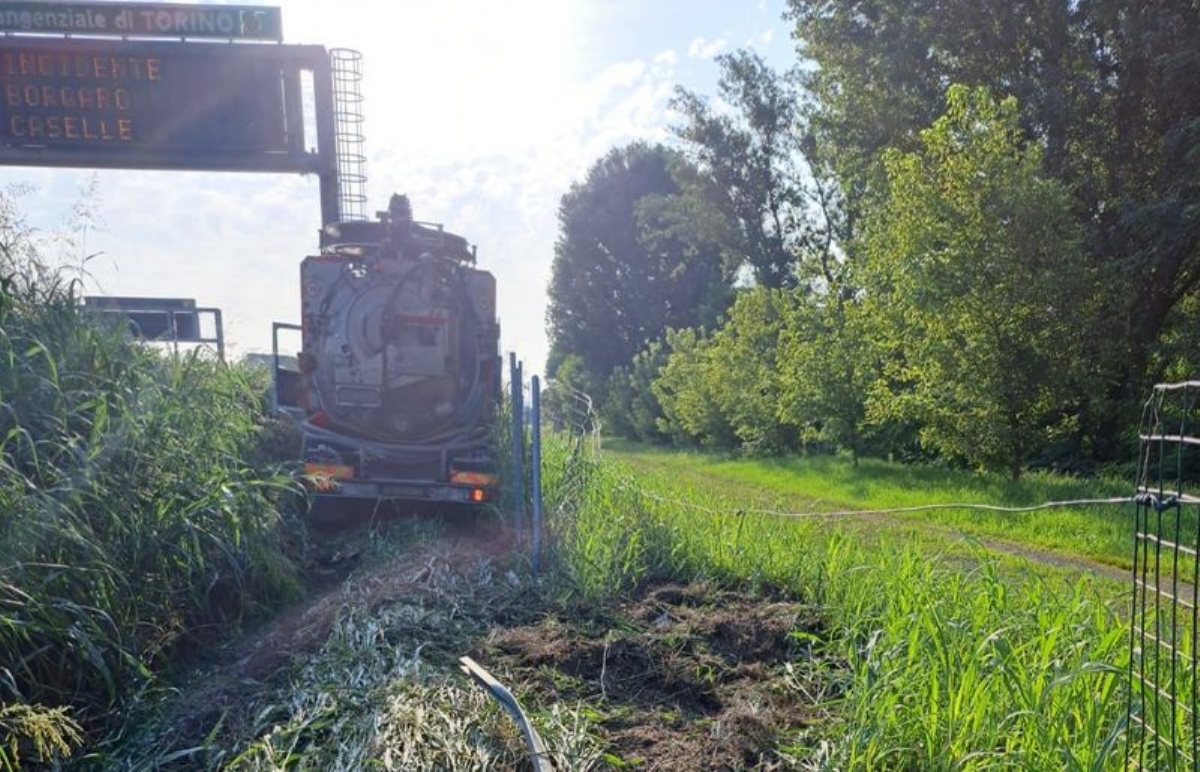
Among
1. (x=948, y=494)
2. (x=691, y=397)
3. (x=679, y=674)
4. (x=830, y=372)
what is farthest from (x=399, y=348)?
(x=691, y=397)

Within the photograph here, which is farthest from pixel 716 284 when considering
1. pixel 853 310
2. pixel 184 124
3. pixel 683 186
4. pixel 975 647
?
pixel 975 647

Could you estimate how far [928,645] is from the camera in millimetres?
2584

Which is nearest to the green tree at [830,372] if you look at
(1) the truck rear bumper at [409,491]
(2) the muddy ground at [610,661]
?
(1) the truck rear bumper at [409,491]

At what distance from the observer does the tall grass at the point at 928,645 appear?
208 centimetres

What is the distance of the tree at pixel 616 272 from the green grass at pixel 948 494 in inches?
790

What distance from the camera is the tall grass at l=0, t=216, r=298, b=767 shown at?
2.54m

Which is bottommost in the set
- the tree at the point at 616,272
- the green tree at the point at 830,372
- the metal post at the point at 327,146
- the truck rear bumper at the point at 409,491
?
the truck rear bumper at the point at 409,491

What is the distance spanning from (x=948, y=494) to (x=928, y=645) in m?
7.48

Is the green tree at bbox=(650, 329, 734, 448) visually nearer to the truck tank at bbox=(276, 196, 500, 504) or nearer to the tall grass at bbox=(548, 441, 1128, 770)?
the truck tank at bbox=(276, 196, 500, 504)

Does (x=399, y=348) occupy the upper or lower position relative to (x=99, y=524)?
upper

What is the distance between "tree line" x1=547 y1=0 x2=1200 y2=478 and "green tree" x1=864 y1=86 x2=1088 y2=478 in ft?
0.09

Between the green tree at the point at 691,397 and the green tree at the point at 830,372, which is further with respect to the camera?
the green tree at the point at 691,397

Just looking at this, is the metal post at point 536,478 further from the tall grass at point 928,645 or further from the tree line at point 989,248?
the tree line at point 989,248

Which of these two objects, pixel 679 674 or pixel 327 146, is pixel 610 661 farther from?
pixel 327 146
